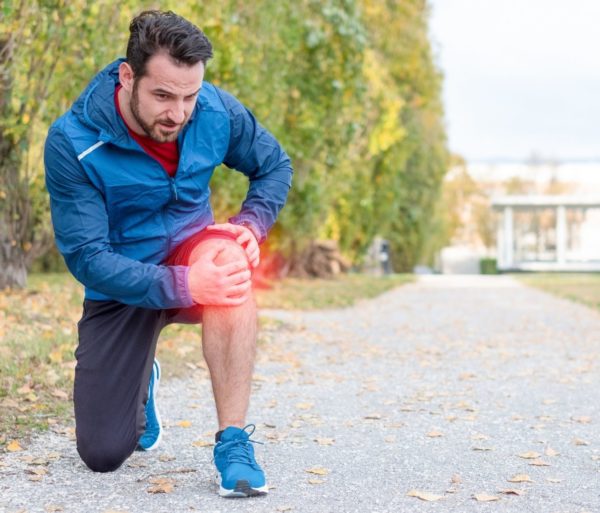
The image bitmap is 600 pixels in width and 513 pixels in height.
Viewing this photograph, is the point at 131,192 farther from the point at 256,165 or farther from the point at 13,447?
the point at 13,447

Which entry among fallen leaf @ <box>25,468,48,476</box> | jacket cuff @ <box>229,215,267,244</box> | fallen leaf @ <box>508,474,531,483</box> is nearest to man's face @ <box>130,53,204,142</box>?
jacket cuff @ <box>229,215,267,244</box>

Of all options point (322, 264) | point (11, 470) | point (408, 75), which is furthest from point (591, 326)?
point (408, 75)

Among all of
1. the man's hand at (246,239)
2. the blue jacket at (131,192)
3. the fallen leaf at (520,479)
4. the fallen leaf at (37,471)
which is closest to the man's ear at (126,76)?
the blue jacket at (131,192)

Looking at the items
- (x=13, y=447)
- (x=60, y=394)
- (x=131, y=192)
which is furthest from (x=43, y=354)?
(x=131, y=192)

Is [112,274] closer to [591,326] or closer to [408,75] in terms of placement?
[591,326]

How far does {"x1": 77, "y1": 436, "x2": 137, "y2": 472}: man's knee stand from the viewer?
3891 mm

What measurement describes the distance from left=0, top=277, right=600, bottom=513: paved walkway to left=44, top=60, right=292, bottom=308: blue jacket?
2.46 feet

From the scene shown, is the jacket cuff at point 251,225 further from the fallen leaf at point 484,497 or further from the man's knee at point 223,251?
the fallen leaf at point 484,497

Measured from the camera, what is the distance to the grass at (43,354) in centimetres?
521

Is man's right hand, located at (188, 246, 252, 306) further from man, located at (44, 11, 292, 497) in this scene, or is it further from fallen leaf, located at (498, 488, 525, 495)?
fallen leaf, located at (498, 488, 525, 495)

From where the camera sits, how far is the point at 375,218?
2686 centimetres

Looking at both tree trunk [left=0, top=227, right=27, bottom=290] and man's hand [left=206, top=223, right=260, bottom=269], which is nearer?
man's hand [left=206, top=223, right=260, bottom=269]

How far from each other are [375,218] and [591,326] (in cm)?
1492

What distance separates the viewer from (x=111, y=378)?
12.8 feet
